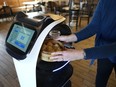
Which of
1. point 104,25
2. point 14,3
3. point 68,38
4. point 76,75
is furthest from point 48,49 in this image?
point 14,3

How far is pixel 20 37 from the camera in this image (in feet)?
2.59

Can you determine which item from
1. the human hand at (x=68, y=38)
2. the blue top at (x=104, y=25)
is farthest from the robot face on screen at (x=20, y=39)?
the blue top at (x=104, y=25)

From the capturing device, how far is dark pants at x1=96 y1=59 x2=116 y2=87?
120 cm

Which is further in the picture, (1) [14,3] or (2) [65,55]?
(1) [14,3]

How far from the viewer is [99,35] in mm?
1130

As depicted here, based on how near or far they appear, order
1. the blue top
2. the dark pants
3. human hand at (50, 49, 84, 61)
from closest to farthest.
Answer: human hand at (50, 49, 84, 61) → the blue top → the dark pants

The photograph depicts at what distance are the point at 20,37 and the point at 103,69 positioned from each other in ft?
2.66

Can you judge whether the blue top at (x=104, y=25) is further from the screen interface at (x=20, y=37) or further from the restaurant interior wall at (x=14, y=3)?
the restaurant interior wall at (x=14, y=3)

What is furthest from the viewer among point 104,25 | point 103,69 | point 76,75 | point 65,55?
point 76,75

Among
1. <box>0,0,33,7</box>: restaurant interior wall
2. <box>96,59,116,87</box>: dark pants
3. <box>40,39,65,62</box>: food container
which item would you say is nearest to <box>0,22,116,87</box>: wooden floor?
<box>96,59,116,87</box>: dark pants

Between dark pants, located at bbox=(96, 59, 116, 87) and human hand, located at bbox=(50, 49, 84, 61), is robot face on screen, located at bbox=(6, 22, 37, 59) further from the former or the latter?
dark pants, located at bbox=(96, 59, 116, 87)

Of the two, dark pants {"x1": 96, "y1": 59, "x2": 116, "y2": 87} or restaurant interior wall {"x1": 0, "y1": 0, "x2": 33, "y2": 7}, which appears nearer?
dark pants {"x1": 96, "y1": 59, "x2": 116, "y2": 87}

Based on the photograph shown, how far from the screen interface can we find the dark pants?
2.42 ft

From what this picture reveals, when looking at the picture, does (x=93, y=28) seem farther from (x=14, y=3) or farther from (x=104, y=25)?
(x=14, y=3)
